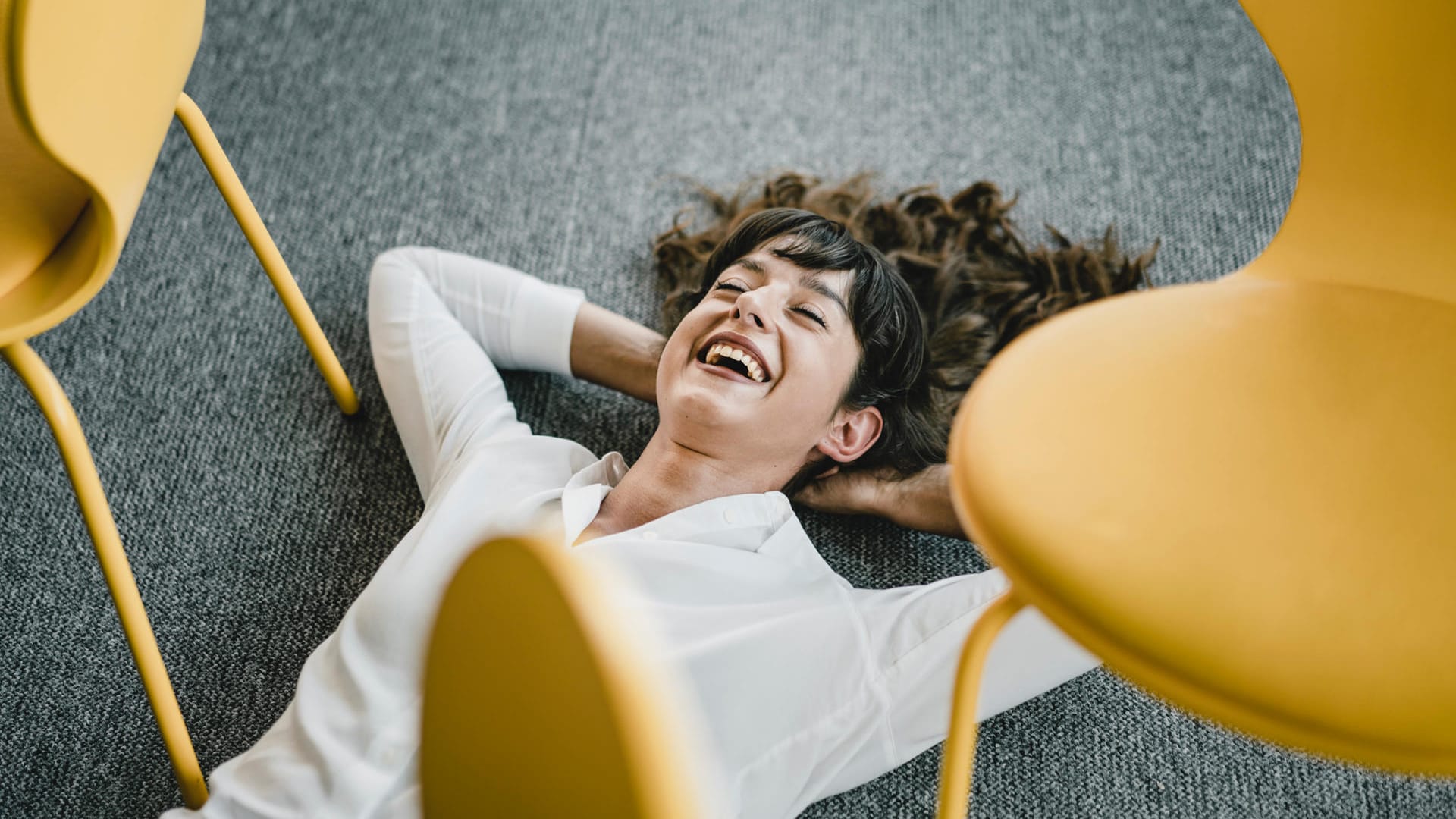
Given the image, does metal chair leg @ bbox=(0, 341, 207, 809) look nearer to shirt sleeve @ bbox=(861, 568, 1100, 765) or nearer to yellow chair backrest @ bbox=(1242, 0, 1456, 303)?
shirt sleeve @ bbox=(861, 568, 1100, 765)

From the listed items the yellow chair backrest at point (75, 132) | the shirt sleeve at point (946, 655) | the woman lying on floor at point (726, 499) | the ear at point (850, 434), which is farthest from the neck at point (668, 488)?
the yellow chair backrest at point (75, 132)

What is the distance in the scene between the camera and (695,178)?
148 cm

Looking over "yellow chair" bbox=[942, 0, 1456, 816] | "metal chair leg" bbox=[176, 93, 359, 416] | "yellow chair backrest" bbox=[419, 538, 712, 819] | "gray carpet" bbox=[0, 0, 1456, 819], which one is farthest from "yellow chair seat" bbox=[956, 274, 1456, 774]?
"metal chair leg" bbox=[176, 93, 359, 416]

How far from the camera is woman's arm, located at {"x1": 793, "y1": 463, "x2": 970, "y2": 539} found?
1120 mm

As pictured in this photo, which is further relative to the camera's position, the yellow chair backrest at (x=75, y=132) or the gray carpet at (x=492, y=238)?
the gray carpet at (x=492, y=238)

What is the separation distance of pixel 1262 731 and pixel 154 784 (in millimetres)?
1090

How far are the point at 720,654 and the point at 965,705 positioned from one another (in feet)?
1.04

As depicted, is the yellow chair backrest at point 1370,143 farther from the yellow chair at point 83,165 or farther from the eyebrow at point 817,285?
Answer: the yellow chair at point 83,165

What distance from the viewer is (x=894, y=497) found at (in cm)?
115

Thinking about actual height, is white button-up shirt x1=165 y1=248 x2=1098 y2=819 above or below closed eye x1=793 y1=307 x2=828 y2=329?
below

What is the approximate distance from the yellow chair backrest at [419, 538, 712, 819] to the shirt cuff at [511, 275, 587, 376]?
819 mm

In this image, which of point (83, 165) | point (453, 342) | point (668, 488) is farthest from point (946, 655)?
point (83, 165)

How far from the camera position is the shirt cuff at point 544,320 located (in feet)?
4.00

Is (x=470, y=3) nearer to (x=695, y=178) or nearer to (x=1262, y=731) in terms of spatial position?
(x=695, y=178)
